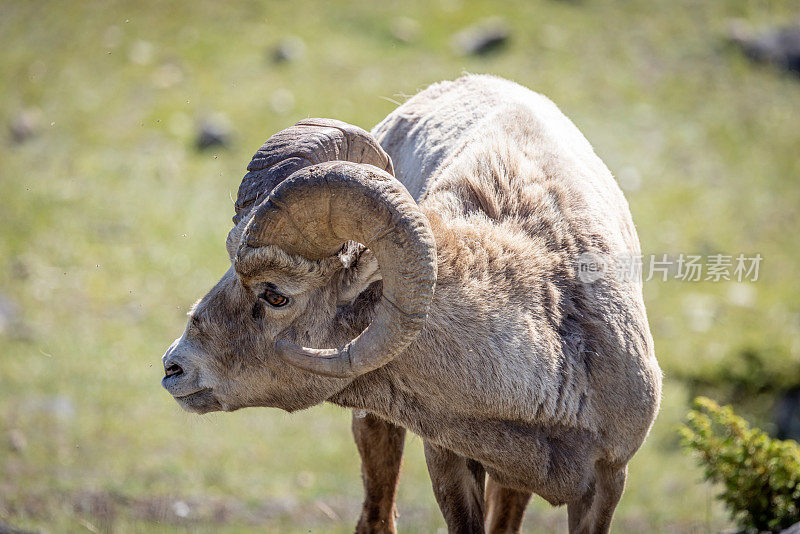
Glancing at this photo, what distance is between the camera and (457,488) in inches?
227

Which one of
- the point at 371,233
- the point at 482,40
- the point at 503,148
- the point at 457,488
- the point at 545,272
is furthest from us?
the point at 482,40

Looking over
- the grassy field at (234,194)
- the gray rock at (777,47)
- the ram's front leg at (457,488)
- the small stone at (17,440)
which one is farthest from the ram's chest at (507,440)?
the gray rock at (777,47)

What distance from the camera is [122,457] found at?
12852 mm

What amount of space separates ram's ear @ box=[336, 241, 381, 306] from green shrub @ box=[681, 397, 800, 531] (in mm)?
3563

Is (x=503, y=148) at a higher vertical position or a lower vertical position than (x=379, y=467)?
higher

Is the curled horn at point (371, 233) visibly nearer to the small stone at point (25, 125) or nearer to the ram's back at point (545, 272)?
the ram's back at point (545, 272)

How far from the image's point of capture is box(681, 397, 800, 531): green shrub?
7305mm

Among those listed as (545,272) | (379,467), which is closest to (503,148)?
(545,272)

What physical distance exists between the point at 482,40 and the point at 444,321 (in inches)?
746

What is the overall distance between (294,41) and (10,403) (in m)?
12.2

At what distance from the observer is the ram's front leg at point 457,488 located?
225 inches

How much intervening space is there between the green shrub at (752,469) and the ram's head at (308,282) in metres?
3.64

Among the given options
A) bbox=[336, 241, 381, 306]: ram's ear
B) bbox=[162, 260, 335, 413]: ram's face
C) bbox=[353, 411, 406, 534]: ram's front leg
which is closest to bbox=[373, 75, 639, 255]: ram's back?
bbox=[336, 241, 381, 306]: ram's ear

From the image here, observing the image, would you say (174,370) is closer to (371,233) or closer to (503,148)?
(371,233)
